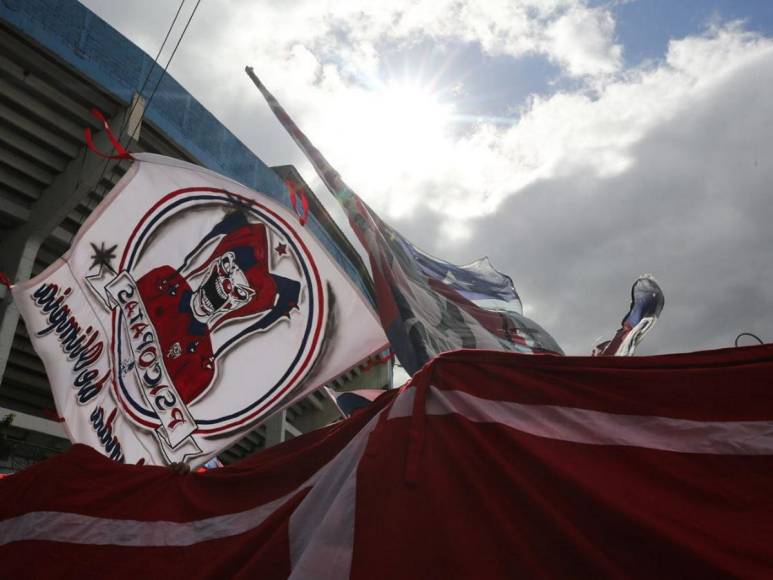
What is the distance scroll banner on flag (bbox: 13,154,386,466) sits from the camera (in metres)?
3.33

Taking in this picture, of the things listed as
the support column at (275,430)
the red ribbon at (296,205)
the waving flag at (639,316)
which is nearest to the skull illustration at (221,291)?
the red ribbon at (296,205)

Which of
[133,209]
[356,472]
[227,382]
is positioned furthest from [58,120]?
[356,472]

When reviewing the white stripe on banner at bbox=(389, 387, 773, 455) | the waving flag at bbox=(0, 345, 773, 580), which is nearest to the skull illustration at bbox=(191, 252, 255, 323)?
the waving flag at bbox=(0, 345, 773, 580)

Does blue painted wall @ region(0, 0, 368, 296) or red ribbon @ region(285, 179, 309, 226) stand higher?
blue painted wall @ region(0, 0, 368, 296)

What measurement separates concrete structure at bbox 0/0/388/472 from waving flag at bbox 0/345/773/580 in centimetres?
559

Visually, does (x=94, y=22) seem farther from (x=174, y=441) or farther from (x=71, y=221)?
(x=174, y=441)

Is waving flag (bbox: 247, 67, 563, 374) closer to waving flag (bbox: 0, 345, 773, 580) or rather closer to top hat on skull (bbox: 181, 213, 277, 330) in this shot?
waving flag (bbox: 0, 345, 773, 580)

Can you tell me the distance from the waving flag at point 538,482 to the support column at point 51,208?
7.76 m

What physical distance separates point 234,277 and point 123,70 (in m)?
6.75

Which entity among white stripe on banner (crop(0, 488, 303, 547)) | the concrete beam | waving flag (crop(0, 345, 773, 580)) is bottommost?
waving flag (crop(0, 345, 773, 580))

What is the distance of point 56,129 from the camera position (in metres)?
8.83

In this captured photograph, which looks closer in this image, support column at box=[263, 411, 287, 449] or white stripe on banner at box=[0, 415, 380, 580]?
white stripe on banner at box=[0, 415, 380, 580]

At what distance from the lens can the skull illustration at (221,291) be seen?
143 inches

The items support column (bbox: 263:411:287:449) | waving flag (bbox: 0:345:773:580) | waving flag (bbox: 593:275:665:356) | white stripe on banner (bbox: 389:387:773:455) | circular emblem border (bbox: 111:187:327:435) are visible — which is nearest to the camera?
waving flag (bbox: 0:345:773:580)
